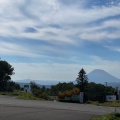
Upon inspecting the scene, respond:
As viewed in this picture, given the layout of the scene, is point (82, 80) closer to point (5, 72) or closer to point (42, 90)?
point (5, 72)

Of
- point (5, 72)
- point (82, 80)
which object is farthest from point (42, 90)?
point (82, 80)

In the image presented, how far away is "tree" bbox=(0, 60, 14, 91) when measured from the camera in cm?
6153

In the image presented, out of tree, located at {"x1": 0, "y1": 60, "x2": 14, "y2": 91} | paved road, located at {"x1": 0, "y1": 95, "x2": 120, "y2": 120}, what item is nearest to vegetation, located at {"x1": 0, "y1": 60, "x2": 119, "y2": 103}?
tree, located at {"x1": 0, "y1": 60, "x2": 14, "y2": 91}

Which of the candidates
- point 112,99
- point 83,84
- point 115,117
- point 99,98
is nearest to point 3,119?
point 115,117

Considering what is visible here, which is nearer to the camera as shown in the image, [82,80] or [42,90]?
[42,90]

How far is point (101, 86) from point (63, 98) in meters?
51.7

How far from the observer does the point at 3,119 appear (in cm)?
1355

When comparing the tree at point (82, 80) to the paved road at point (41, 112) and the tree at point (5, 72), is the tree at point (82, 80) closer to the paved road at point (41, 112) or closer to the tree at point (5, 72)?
the tree at point (5, 72)

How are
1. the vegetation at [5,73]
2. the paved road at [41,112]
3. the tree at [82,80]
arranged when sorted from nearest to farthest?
the paved road at [41,112], the vegetation at [5,73], the tree at [82,80]

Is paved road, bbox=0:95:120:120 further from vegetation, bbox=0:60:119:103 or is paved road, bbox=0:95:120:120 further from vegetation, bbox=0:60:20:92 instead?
vegetation, bbox=0:60:20:92

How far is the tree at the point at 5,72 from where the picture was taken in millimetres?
61531

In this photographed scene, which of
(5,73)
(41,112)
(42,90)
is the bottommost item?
(41,112)

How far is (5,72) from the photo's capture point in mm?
62406

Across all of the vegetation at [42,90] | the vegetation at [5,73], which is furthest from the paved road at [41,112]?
the vegetation at [5,73]
